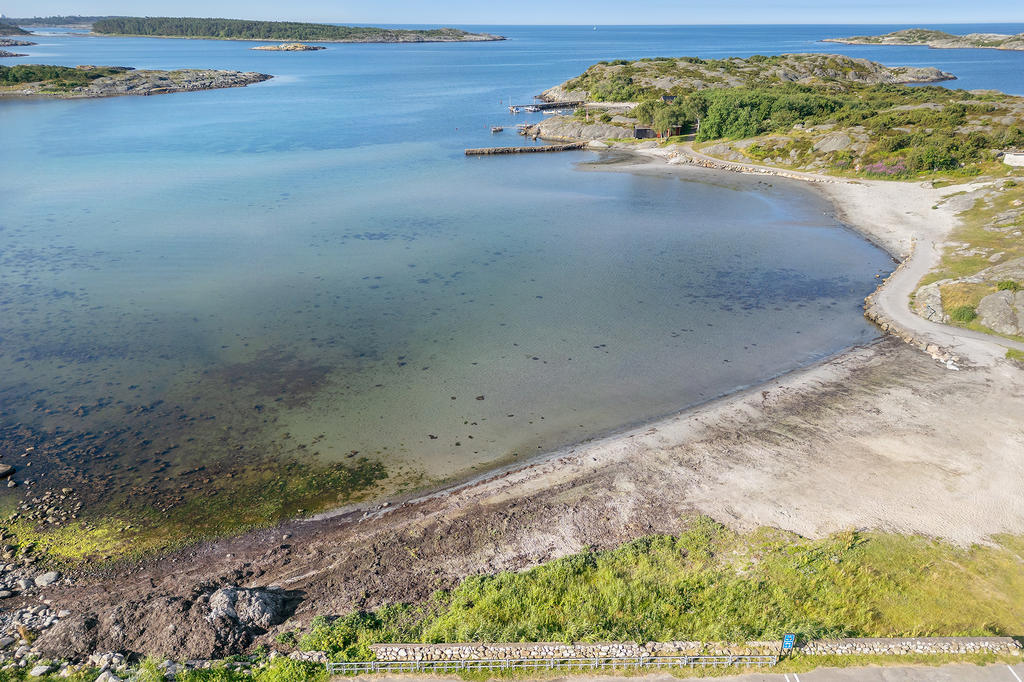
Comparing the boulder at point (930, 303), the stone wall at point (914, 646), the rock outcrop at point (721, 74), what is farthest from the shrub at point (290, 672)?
the rock outcrop at point (721, 74)

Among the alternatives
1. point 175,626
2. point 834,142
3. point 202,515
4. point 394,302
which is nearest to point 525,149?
point 834,142

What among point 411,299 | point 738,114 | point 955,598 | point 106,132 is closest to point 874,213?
point 738,114

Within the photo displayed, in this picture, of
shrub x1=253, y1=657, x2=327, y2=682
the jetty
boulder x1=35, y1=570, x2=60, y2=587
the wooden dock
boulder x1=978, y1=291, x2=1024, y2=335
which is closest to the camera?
shrub x1=253, y1=657, x2=327, y2=682

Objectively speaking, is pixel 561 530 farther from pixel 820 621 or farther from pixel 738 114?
pixel 738 114

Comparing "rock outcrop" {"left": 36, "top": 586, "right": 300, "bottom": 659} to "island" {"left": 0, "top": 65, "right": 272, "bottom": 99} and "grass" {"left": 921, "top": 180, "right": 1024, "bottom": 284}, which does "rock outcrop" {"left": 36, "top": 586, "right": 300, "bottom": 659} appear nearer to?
"grass" {"left": 921, "top": 180, "right": 1024, "bottom": 284}

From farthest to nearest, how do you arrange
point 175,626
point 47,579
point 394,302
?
point 394,302 < point 47,579 < point 175,626

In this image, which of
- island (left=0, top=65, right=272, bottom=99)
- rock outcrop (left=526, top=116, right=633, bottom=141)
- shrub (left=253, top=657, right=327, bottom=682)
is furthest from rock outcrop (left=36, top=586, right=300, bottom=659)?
island (left=0, top=65, right=272, bottom=99)

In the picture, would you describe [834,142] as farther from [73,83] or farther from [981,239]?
[73,83]
